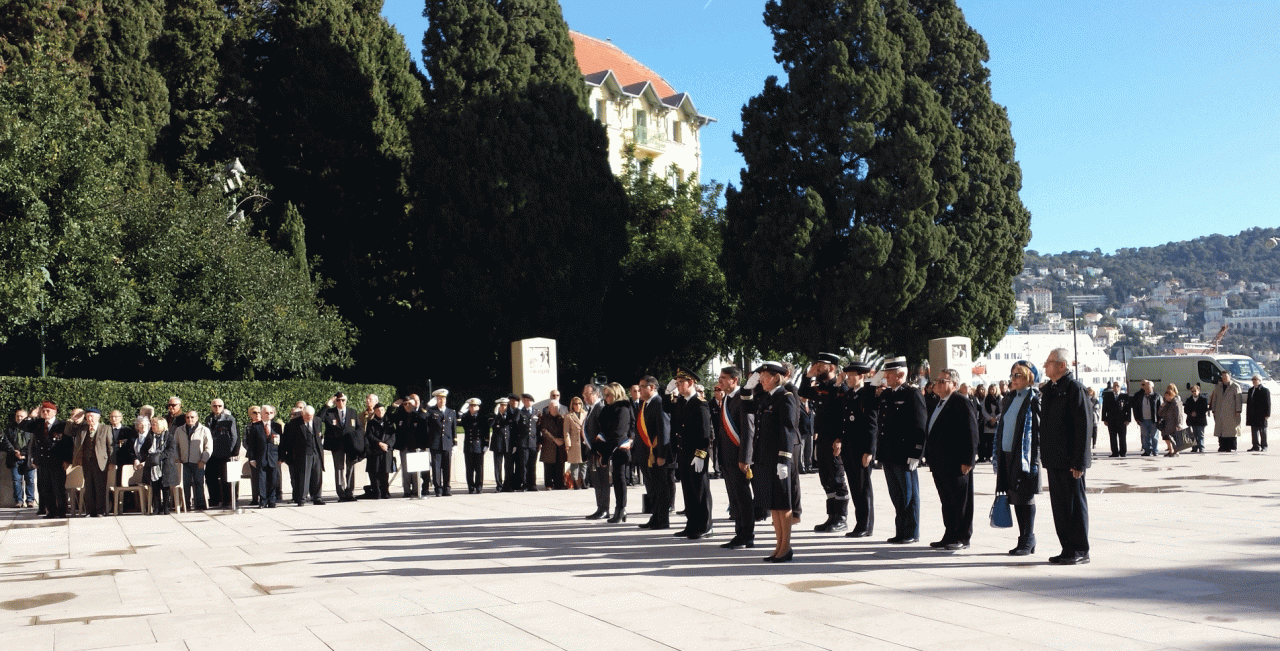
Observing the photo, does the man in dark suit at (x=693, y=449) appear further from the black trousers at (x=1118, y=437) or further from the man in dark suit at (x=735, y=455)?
the black trousers at (x=1118, y=437)

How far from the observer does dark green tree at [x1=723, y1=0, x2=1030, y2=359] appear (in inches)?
1364

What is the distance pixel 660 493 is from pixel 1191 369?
39934mm

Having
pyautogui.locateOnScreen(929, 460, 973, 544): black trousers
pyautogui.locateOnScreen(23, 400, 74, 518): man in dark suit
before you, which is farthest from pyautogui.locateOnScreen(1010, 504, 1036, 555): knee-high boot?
pyautogui.locateOnScreen(23, 400, 74, 518): man in dark suit

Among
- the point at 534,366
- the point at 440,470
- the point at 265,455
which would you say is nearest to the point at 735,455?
the point at 440,470

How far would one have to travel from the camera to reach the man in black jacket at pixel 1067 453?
10.0m

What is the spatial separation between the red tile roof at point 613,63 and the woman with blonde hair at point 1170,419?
39.8 m

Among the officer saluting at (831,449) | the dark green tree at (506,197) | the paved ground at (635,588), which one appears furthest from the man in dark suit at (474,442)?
the dark green tree at (506,197)

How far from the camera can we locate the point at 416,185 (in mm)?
36312

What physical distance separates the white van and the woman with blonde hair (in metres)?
21.4

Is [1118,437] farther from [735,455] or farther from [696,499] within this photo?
[735,455]

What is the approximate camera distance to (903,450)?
11797mm

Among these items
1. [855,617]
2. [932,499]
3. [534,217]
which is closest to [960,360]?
[534,217]

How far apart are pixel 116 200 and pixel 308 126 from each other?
33.5ft

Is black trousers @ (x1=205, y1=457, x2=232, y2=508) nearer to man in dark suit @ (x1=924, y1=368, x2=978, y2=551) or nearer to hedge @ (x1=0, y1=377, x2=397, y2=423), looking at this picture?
hedge @ (x1=0, y1=377, x2=397, y2=423)
